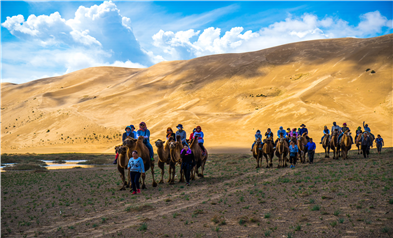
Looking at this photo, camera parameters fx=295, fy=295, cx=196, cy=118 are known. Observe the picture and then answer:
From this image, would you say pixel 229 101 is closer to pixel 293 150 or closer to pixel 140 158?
pixel 293 150

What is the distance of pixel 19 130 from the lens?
267 ft

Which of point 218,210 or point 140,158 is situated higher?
point 140,158

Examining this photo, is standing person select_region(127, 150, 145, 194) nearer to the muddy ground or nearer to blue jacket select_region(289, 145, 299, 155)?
the muddy ground

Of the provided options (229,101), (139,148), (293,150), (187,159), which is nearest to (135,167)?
(139,148)

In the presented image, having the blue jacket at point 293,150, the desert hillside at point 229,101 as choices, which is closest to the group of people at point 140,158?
the blue jacket at point 293,150

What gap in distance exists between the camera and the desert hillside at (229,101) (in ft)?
A: 184

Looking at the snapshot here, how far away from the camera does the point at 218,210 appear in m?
9.77

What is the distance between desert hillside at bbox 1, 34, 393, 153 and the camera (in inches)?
2211

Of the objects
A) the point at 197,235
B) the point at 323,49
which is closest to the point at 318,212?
the point at 197,235

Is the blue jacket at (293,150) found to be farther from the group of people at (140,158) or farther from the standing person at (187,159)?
the standing person at (187,159)

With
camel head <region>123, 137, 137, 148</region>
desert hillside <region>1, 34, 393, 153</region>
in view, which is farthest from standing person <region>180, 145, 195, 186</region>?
desert hillside <region>1, 34, 393, 153</region>

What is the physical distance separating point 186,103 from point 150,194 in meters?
73.1

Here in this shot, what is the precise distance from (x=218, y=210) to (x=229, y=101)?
2838 inches

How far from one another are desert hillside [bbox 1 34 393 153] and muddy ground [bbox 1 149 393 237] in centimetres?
3500
